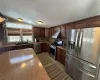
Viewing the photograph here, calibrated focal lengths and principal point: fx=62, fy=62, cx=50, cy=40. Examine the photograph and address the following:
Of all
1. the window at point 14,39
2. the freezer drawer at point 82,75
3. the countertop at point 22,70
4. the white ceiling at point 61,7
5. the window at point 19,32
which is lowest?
the freezer drawer at point 82,75

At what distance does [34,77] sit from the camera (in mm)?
930

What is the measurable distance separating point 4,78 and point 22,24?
463cm

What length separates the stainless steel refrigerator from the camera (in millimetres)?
1515

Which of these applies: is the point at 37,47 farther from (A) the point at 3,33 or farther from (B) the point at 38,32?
(A) the point at 3,33

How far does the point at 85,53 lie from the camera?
1.76m

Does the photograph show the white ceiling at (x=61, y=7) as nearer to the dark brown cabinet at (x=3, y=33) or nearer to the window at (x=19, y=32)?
the dark brown cabinet at (x=3, y=33)

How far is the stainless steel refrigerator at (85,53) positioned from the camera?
1515 millimetres

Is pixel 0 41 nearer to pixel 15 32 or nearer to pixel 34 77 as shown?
pixel 15 32

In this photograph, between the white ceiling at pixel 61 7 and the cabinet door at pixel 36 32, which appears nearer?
the white ceiling at pixel 61 7

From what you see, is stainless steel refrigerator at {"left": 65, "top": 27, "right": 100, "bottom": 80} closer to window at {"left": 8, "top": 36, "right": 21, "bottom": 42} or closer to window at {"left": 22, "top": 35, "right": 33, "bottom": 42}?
window at {"left": 22, "top": 35, "right": 33, "bottom": 42}

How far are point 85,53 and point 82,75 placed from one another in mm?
668

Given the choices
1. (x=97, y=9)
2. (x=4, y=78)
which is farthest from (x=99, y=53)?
(x=4, y=78)

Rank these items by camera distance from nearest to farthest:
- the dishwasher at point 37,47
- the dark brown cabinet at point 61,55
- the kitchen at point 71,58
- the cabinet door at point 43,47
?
the kitchen at point 71,58 < the dark brown cabinet at point 61,55 < the dishwasher at point 37,47 < the cabinet door at point 43,47

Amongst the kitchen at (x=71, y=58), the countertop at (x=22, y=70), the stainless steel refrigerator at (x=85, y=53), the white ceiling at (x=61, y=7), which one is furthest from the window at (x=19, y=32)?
the stainless steel refrigerator at (x=85, y=53)
